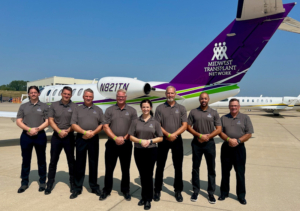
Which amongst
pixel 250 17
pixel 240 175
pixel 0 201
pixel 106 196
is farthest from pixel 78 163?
pixel 250 17

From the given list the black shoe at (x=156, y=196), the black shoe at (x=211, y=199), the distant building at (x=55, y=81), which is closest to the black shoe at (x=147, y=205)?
the black shoe at (x=156, y=196)

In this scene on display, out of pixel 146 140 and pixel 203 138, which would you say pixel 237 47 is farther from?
pixel 146 140

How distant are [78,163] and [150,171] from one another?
1.45 metres

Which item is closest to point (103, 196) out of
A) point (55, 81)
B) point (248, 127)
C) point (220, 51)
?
point (248, 127)

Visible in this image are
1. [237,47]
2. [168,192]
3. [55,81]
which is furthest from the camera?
[55,81]

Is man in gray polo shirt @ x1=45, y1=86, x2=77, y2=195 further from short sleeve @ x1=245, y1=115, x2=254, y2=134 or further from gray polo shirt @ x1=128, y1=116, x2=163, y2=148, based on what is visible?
short sleeve @ x1=245, y1=115, x2=254, y2=134

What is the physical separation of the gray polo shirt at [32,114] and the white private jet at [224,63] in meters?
4.42

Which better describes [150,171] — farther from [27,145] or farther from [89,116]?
[27,145]

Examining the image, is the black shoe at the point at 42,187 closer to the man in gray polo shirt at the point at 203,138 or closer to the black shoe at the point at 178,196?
the black shoe at the point at 178,196

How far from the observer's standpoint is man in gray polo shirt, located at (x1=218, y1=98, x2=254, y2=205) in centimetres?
416

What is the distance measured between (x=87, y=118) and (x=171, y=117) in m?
1.57

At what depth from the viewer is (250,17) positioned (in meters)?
8.35

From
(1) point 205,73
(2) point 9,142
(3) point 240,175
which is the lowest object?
(2) point 9,142

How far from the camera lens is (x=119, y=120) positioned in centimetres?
421
